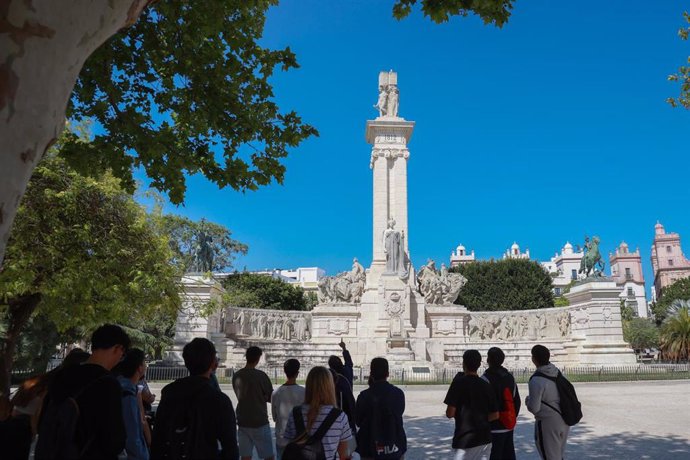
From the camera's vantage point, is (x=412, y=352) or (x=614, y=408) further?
(x=412, y=352)

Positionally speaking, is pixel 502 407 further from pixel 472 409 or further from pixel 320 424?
pixel 320 424

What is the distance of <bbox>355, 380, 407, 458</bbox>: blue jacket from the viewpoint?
4586 mm

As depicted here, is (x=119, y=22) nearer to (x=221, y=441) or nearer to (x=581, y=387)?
(x=221, y=441)

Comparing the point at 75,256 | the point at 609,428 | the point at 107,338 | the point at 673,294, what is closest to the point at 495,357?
the point at 107,338

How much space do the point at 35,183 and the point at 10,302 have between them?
2925 millimetres

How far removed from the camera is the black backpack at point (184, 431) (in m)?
3.19

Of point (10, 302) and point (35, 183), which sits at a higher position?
point (35, 183)

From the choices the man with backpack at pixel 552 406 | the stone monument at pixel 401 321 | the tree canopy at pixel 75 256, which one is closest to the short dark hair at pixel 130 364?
the man with backpack at pixel 552 406

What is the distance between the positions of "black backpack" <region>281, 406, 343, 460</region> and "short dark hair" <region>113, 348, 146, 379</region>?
1.80 m

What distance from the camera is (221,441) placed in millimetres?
3203

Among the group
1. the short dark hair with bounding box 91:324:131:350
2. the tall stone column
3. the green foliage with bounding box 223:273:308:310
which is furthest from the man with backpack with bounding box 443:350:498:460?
the green foliage with bounding box 223:273:308:310

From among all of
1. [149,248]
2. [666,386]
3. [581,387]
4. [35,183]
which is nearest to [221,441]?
[35,183]

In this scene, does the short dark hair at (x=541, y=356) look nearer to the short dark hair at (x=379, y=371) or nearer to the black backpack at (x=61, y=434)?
the short dark hair at (x=379, y=371)

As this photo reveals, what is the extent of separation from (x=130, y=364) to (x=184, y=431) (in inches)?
68.2
